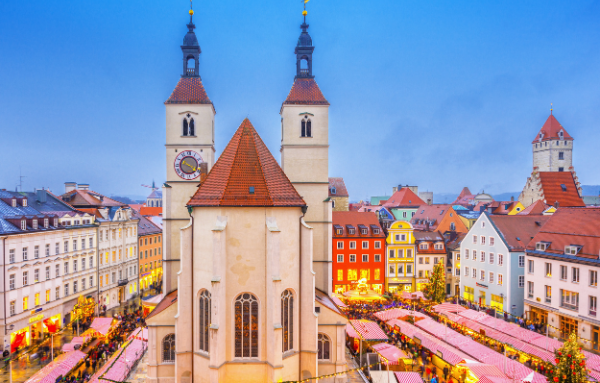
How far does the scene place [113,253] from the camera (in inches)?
1791

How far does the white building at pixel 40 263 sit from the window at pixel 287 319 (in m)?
24.2

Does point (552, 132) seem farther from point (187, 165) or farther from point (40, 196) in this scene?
point (40, 196)

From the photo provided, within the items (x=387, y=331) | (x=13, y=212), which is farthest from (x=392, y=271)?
(x=13, y=212)

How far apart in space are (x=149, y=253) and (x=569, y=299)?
50.6 metres

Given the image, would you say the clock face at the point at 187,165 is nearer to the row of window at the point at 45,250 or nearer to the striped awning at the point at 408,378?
the row of window at the point at 45,250

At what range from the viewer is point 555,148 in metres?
90.6

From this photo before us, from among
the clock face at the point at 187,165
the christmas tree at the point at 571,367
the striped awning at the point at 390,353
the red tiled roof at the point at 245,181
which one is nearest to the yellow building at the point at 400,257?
the striped awning at the point at 390,353

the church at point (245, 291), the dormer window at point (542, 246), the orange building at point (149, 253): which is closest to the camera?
the church at point (245, 291)

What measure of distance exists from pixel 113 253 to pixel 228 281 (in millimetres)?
32834

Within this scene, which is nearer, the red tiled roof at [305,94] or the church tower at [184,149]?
the church tower at [184,149]

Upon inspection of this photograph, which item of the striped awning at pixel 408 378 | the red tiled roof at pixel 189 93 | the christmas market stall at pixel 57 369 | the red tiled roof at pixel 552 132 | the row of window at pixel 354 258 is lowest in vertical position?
the striped awning at pixel 408 378

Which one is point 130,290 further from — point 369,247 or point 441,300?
point 441,300

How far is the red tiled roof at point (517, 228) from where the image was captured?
38625 mm

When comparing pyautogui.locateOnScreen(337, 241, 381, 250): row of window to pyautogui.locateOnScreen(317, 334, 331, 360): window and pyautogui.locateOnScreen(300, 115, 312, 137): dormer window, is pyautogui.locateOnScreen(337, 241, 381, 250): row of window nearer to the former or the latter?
pyautogui.locateOnScreen(300, 115, 312, 137): dormer window
